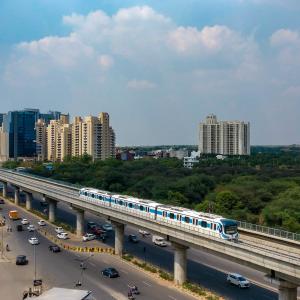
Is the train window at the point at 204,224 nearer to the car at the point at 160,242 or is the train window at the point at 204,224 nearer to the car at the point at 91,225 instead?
the car at the point at 160,242

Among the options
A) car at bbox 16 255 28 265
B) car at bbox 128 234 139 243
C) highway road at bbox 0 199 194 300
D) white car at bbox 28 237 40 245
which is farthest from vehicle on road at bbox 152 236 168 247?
car at bbox 16 255 28 265

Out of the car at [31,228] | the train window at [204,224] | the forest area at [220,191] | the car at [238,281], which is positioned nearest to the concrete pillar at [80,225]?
the car at [31,228]

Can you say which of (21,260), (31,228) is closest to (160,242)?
(21,260)

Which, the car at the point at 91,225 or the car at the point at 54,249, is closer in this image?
the car at the point at 54,249

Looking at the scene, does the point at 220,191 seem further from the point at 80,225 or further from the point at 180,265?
the point at 180,265

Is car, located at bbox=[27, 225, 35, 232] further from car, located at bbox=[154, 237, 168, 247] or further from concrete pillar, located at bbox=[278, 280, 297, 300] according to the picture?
concrete pillar, located at bbox=[278, 280, 297, 300]

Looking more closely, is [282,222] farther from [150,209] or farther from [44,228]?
[44,228]

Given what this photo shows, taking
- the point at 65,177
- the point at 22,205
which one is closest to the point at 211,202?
the point at 22,205
